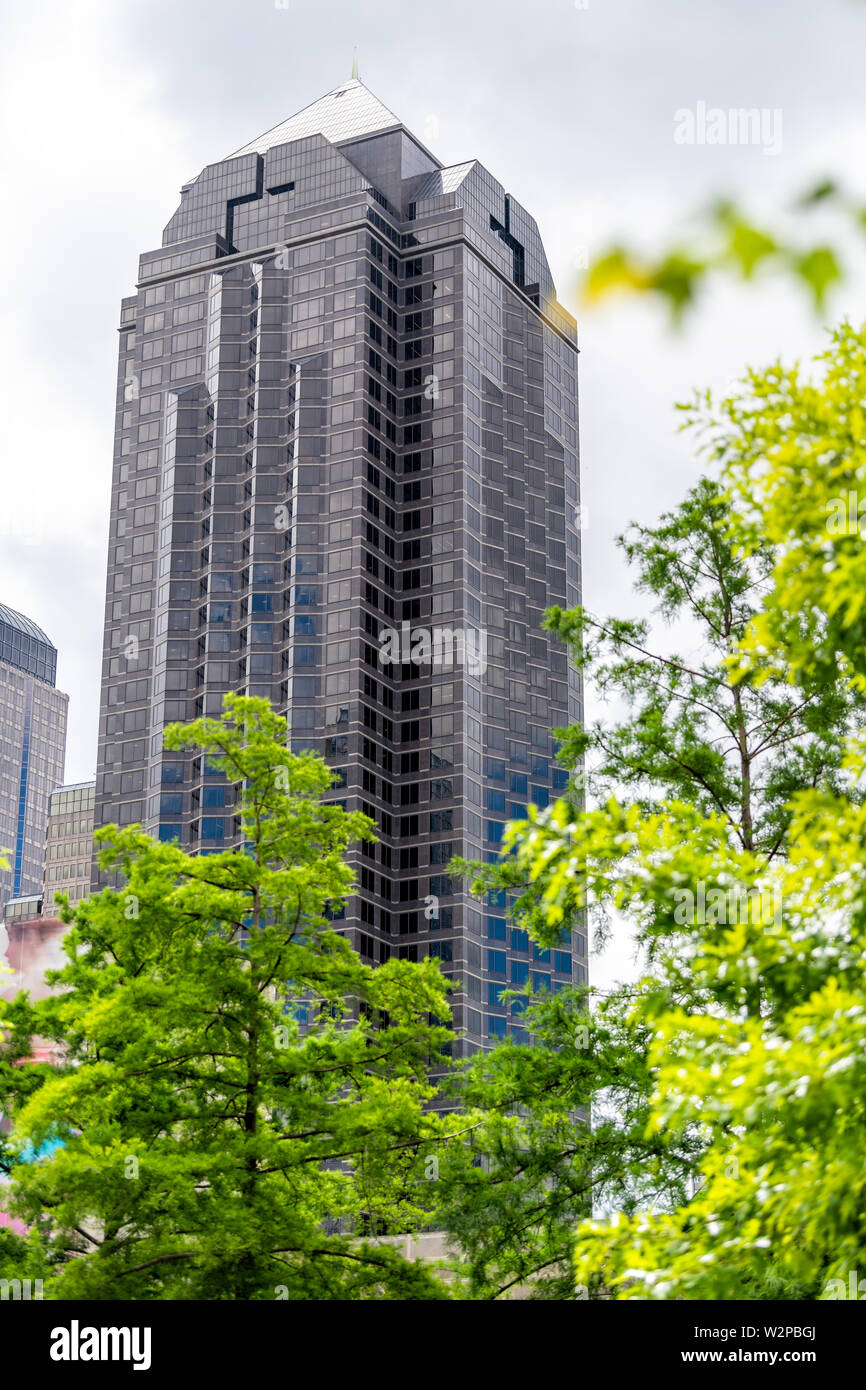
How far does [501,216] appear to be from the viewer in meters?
142

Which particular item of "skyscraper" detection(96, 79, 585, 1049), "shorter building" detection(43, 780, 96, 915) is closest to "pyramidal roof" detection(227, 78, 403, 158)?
"skyscraper" detection(96, 79, 585, 1049)

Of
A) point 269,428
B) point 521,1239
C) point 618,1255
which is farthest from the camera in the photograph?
point 269,428

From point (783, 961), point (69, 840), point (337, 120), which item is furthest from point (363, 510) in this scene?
point (783, 961)

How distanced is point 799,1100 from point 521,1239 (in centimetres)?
1237

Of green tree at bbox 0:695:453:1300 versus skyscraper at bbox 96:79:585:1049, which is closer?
green tree at bbox 0:695:453:1300

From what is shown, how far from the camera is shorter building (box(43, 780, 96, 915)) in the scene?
162875 millimetres

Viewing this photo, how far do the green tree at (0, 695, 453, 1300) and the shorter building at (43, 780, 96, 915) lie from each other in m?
142

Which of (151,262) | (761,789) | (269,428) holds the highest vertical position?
(151,262)

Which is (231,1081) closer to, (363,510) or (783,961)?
(783,961)

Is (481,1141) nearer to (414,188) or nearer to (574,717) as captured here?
(574,717)

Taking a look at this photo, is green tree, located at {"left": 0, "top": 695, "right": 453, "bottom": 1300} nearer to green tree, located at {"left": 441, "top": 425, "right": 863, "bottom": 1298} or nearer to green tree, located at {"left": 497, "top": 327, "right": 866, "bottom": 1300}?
green tree, located at {"left": 441, "top": 425, "right": 863, "bottom": 1298}
